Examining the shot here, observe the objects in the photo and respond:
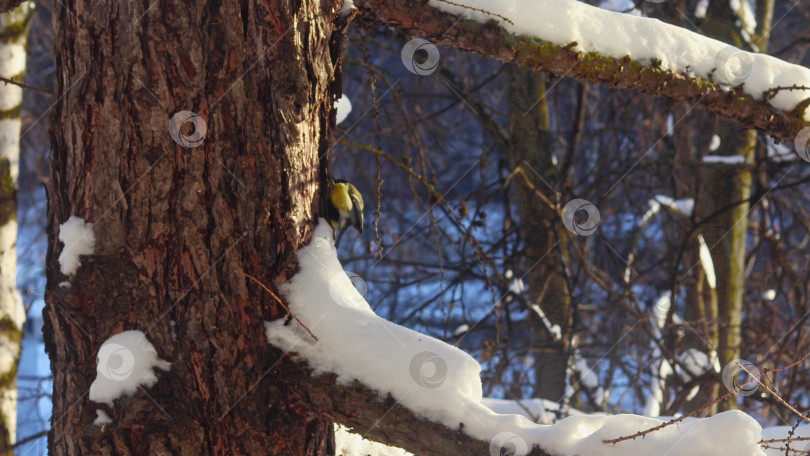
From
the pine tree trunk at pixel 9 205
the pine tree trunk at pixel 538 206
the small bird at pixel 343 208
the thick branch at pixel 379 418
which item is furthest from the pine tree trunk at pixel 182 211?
the pine tree trunk at pixel 538 206

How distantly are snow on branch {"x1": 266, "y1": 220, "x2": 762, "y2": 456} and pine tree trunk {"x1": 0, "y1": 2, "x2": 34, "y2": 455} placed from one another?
2577mm

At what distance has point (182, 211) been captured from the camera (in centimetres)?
125

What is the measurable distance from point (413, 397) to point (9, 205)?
2910mm

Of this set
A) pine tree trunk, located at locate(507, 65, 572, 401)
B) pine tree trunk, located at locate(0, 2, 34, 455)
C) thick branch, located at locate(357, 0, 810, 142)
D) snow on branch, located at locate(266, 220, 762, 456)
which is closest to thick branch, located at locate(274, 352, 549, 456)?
snow on branch, located at locate(266, 220, 762, 456)

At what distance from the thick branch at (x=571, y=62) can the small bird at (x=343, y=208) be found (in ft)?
1.24

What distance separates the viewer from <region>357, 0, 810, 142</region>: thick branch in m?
1.44

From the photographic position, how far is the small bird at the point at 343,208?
1.43 meters

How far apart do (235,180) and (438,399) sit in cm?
55

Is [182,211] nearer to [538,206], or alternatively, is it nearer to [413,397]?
[413,397]

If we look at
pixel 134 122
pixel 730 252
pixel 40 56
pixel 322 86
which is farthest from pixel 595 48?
pixel 40 56

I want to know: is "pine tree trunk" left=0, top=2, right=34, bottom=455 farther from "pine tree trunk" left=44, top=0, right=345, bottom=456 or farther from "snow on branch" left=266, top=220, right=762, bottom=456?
"snow on branch" left=266, top=220, right=762, bottom=456

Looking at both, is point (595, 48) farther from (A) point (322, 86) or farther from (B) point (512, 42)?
(A) point (322, 86)

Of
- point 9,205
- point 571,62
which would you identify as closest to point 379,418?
point 571,62

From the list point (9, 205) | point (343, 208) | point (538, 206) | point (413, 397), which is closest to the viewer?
point (413, 397)
